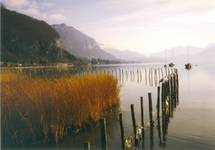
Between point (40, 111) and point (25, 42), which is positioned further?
point (25, 42)

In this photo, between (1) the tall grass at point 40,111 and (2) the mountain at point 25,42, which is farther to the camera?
(2) the mountain at point 25,42

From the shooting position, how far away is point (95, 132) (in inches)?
794

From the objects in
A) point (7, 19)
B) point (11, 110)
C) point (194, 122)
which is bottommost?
point (194, 122)

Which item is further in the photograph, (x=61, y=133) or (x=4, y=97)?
(x=61, y=133)

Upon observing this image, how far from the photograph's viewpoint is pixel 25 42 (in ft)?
554

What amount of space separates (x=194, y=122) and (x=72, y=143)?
12.1 meters

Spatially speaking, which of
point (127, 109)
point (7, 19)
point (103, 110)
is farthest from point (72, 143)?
point (7, 19)

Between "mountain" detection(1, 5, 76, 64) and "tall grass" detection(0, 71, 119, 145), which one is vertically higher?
"mountain" detection(1, 5, 76, 64)

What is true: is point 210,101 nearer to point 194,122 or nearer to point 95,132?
point 194,122

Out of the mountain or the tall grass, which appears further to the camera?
the mountain

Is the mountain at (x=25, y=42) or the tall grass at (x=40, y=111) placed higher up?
the mountain at (x=25, y=42)

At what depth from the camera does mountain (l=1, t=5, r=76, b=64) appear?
520 feet

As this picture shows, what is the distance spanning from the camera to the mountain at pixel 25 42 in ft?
520

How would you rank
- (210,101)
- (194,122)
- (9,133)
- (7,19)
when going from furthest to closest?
(7,19), (210,101), (194,122), (9,133)
